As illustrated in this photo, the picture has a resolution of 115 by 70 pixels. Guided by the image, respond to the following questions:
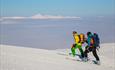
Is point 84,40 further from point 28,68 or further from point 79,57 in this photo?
point 28,68

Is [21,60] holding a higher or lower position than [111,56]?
higher

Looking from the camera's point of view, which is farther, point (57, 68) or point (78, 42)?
point (78, 42)

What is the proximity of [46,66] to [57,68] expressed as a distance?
0.39 m

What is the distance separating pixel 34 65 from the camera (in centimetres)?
1008

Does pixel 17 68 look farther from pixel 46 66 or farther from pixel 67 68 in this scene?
pixel 67 68

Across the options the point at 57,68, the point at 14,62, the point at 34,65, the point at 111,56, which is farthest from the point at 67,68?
the point at 111,56

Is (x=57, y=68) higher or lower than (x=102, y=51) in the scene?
higher

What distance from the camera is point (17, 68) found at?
→ 366 inches

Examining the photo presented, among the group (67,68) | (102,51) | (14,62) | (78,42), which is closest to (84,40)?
(78,42)

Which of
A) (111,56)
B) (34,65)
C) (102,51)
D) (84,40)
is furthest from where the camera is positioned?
(102,51)

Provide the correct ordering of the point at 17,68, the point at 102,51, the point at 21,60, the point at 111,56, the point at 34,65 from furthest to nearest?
the point at 102,51
the point at 111,56
the point at 21,60
the point at 34,65
the point at 17,68

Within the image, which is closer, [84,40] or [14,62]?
[14,62]

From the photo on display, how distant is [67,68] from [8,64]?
2.14 m

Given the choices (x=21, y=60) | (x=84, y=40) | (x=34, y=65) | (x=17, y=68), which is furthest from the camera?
(x=84, y=40)
